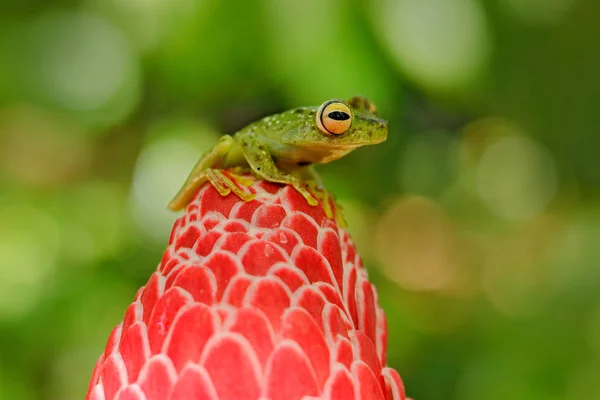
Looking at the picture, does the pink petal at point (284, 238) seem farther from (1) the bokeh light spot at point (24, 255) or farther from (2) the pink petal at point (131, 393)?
(1) the bokeh light spot at point (24, 255)

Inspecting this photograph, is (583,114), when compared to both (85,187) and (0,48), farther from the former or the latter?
(0,48)

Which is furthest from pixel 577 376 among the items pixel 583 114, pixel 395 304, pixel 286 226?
pixel 286 226

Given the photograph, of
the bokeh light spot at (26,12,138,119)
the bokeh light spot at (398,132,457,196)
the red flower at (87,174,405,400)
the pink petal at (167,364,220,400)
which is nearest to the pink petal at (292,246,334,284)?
the red flower at (87,174,405,400)

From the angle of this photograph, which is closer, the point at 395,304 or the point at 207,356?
the point at 207,356

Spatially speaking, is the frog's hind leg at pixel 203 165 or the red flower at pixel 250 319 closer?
the red flower at pixel 250 319

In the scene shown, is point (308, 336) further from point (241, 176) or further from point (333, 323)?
point (241, 176)

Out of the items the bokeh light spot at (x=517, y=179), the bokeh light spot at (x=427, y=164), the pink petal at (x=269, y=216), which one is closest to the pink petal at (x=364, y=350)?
the pink petal at (x=269, y=216)
